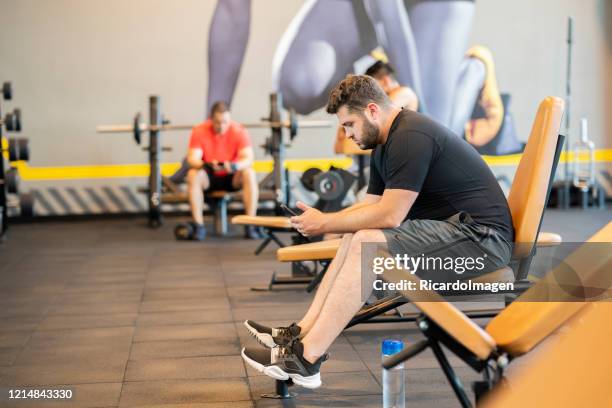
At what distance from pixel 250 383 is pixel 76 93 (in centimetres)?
582

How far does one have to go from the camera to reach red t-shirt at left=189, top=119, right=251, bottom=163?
286 inches

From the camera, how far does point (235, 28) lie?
843 centimetres

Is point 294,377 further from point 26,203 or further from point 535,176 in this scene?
point 26,203

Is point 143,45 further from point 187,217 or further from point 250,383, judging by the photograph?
point 250,383

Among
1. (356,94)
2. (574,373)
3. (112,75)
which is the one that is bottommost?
(574,373)

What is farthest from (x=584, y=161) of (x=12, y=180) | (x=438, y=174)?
(x=438, y=174)

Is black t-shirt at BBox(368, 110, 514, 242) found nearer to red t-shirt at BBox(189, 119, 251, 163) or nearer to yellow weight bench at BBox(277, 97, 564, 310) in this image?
yellow weight bench at BBox(277, 97, 564, 310)

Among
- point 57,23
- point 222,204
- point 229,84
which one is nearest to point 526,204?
point 222,204

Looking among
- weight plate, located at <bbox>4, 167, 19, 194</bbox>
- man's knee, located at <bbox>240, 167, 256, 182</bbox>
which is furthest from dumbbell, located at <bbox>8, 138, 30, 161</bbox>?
man's knee, located at <bbox>240, 167, 256, 182</bbox>

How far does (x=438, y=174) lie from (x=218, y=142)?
447 centimetres

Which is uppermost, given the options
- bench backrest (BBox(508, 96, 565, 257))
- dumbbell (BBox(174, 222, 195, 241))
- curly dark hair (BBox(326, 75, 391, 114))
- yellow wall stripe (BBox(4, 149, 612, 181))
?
curly dark hair (BBox(326, 75, 391, 114))

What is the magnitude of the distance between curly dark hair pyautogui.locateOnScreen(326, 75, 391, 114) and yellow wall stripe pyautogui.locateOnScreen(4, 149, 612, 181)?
515 cm

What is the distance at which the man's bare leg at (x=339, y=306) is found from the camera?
2.73 metres

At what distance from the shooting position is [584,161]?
29.1ft
